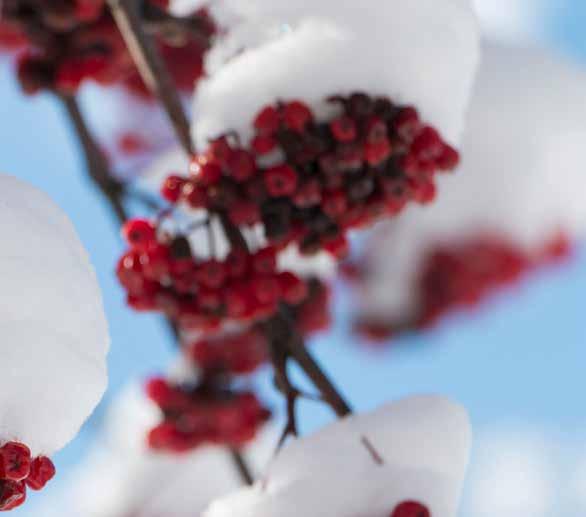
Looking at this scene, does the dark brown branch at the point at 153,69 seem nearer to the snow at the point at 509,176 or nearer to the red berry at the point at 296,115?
the red berry at the point at 296,115

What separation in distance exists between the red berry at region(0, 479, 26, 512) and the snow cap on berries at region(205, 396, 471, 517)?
328 millimetres

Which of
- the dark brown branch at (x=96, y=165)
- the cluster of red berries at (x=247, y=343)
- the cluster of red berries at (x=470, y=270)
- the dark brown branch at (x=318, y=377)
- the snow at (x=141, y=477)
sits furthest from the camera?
the cluster of red berries at (x=470, y=270)

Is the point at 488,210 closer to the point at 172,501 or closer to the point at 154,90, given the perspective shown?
the point at 172,501

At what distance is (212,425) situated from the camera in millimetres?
2623

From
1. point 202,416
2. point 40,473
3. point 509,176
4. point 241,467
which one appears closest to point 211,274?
point 40,473

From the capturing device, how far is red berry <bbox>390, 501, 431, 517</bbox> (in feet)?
4.66

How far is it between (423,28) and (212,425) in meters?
1.22

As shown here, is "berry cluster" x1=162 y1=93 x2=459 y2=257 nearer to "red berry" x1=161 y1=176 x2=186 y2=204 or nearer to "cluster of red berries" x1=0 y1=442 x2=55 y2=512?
"red berry" x1=161 y1=176 x2=186 y2=204

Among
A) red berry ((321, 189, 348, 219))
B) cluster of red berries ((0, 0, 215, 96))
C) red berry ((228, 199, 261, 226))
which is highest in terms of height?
cluster of red berries ((0, 0, 215, 96))

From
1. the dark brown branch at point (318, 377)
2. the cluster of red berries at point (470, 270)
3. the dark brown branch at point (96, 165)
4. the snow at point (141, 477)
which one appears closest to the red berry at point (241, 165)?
the dark brown branch at point (318, 377)

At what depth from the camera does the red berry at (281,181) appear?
164cm

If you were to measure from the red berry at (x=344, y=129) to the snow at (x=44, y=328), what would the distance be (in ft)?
1.61

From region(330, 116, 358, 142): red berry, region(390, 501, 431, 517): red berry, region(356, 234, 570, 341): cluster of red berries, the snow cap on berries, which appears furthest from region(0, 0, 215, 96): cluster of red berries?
region(356, 234, 570, 341): cluster of red berries

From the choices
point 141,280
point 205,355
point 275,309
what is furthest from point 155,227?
point 205,355
